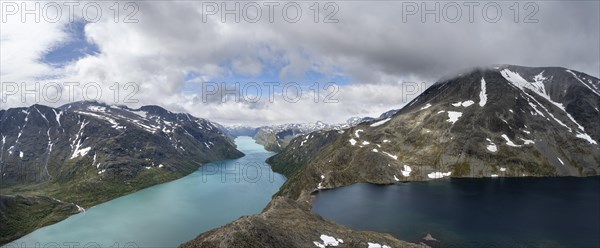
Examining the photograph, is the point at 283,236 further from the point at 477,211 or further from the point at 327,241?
the point at 477,211

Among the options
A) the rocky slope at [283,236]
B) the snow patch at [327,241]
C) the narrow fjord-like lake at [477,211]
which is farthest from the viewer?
the narrow fjord-like lake at [477,211]

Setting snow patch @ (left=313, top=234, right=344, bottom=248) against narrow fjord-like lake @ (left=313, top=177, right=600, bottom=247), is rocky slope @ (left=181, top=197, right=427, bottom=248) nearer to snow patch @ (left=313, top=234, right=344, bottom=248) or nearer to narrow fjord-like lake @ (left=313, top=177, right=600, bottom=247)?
snow patch @ (left=313, top=234, right=344, bottom=248)

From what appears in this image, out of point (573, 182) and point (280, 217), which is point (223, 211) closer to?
point (280, 217)

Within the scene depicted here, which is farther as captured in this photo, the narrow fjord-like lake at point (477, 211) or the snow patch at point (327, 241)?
the narrow fjord-like lake at point (477, 211)

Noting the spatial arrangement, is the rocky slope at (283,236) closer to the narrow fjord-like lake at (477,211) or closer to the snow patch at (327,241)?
the snow patch at (327,241)

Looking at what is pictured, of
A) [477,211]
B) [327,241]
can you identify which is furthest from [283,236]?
[477,211]

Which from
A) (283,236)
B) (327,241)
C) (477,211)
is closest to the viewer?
(283,236)

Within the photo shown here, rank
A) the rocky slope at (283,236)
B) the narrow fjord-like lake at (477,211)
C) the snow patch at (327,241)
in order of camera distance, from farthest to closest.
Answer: the narrow fjord-like lake at (477,211) → the snow patch at (327,241) → the rocky slope at (283,236)

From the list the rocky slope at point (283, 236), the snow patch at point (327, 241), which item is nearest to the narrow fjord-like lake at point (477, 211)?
the rocky slope at point (283, 236)
